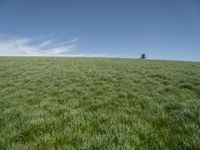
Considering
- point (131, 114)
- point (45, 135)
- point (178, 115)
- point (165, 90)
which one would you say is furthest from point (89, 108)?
point (165, 90)

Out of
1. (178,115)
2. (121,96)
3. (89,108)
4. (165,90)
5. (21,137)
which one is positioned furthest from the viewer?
(165,90)

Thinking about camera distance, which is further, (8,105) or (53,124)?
(8,105)

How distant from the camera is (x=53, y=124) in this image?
17.8 ft

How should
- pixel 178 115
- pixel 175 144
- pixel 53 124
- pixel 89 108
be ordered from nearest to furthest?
pixel 175 144
pixel 53 124
pixel 178 115
pixel 89 108

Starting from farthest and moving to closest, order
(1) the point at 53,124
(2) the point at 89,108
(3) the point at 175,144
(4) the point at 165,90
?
(4) the point at 165,90 < (2) the point at 89,108 < (1) the point at 53,124 < (3) the point at 175,144

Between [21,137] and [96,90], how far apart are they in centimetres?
576

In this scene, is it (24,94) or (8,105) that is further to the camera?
(24,94)

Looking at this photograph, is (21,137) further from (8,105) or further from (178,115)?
(178,115)

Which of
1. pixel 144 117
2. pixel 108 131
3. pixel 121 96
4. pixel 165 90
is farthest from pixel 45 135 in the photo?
pixel 165 90

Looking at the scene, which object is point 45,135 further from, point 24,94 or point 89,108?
point 24,94

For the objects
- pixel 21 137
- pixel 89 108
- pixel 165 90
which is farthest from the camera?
pixel 165 90

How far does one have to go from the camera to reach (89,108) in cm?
704

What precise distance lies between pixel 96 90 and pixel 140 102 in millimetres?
3079

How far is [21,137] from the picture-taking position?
468 cm
